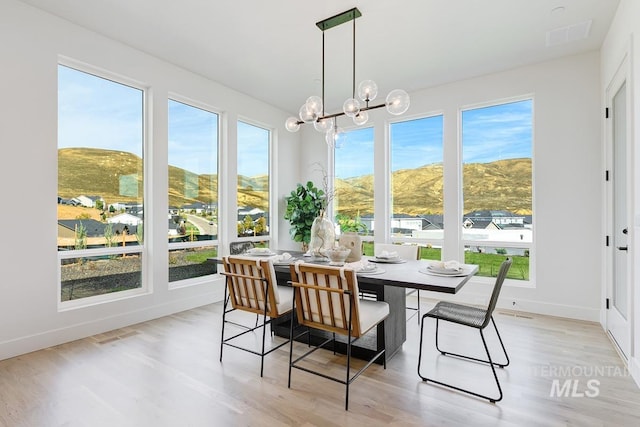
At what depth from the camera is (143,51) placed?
151 inches

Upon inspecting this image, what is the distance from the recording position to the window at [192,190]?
4.31 m

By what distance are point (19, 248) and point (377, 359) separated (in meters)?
3.30

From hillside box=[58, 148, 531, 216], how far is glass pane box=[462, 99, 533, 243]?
0.01 m

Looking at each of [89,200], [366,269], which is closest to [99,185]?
[89,200]

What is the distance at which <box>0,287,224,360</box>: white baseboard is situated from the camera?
9.46ft

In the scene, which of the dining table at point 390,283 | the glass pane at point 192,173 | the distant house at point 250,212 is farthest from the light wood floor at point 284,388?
the distant house at point 250,212

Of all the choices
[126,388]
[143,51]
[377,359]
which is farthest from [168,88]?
[377,359]

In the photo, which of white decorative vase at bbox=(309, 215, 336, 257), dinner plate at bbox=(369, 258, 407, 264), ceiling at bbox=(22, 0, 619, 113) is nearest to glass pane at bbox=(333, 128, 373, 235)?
ceiling at bbox=(22, 0, 619, 113)

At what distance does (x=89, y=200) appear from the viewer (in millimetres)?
3514

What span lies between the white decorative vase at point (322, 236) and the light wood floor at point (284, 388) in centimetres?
93

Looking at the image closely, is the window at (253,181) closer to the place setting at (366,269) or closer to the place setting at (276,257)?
the place setting at (276,257)

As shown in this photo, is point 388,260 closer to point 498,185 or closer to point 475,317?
point 475,317

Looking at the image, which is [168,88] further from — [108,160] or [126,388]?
[126,388]

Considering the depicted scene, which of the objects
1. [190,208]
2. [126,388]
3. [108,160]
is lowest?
[126,388]
